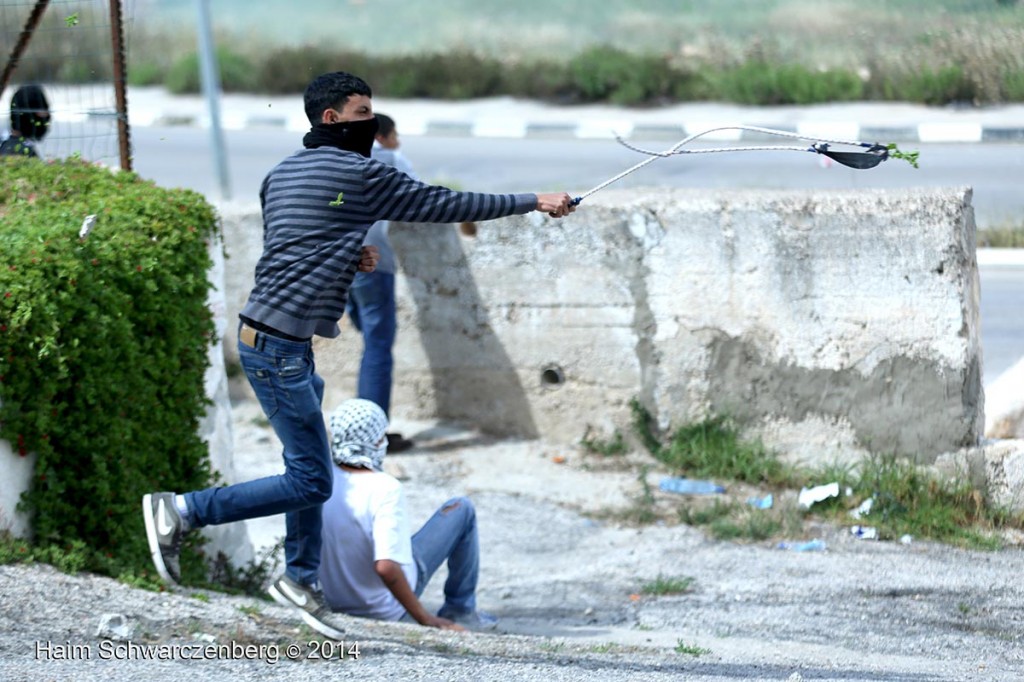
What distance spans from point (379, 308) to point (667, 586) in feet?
7.86

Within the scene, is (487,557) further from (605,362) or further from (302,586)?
(302,586)

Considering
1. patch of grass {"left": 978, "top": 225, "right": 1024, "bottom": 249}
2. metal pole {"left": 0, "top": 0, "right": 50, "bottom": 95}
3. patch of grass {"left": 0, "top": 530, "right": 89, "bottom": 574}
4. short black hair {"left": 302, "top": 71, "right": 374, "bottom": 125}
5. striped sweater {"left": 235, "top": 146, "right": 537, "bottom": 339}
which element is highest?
metal pole {"left": 0, "top": 0, "right": 50, "bottom": 95}

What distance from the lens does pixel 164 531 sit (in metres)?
4.44

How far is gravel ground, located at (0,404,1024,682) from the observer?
4.02 meters

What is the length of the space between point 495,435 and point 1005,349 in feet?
10.9

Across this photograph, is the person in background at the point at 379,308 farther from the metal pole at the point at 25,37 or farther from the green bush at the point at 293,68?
the green bush at the point at 293,68

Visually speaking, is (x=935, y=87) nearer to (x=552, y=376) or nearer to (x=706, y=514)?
(x=552, y=376)

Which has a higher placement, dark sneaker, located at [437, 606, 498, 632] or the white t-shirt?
the white t-shirt

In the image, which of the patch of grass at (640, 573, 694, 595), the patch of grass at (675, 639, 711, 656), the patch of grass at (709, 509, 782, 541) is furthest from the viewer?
the patch of grass at (709, 509, 782, 541)

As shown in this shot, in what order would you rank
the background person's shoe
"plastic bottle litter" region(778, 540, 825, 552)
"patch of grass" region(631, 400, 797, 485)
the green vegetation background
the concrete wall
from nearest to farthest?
"plastic bottle litter" region(778, 540, 825, 552) < the concrete wall < "patch of grass" region(631, 400, 797, 485) < the background person's shoe < the green vegetation background

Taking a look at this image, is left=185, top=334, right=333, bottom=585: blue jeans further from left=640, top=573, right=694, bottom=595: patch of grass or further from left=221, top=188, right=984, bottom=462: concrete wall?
left=221, top=188, right=984, bottom=462: concrete wall

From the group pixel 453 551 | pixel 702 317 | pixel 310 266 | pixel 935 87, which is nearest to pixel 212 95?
pixel 935 87

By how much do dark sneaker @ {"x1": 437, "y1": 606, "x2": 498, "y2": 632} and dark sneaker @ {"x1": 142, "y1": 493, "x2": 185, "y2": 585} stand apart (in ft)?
3.91

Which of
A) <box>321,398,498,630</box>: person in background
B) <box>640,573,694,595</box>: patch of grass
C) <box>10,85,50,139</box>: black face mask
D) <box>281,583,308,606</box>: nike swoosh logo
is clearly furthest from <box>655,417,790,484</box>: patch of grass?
<box>10,85,50,139</box>: black face mask
